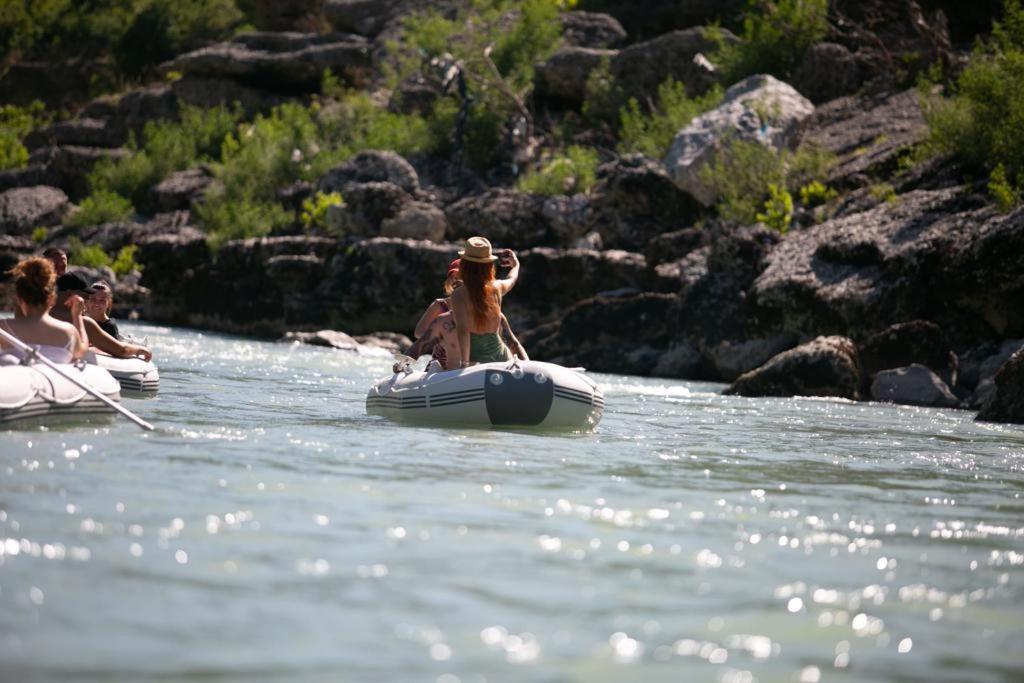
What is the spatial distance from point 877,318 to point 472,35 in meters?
19.7

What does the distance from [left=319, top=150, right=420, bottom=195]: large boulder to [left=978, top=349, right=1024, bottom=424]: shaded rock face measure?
16537 millimetres

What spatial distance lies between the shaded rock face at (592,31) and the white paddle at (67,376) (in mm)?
28393

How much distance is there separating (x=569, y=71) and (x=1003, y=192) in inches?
667

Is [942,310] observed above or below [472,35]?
below

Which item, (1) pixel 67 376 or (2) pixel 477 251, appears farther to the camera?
(2) pixel 477 251

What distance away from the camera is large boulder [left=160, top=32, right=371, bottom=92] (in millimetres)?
38719

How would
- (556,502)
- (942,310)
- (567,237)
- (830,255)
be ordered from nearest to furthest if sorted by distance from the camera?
(556,502) → (942,310) → (830,255) → (567,237)

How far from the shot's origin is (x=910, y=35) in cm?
2958

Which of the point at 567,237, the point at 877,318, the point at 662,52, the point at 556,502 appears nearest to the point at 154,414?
the point at 556,502

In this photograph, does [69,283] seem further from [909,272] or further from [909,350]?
[909,272]

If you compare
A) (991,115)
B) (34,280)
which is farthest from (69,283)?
(991,115)

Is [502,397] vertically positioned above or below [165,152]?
below

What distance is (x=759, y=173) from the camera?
23484 millimetres

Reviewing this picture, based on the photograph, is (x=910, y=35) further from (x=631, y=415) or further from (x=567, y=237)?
(x=631, y=415)
